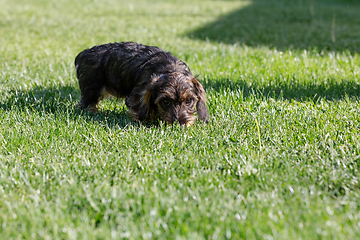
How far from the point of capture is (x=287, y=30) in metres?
10.4

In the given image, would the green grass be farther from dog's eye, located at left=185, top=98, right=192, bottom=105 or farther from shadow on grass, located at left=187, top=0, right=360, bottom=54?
shadow on grass, located at left=187, top=0, right=360, bottom=54

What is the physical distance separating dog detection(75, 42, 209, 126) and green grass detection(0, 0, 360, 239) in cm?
18

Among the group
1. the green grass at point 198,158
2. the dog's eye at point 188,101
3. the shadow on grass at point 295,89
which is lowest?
the shadow on grass at point 295,89

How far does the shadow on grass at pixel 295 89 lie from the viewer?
16.3 feet

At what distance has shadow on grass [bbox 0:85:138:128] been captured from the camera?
4.19 m

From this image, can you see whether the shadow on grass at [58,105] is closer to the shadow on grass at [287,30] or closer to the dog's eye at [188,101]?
the dog's eye at [188,101]

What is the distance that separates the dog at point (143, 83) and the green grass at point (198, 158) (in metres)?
0.18

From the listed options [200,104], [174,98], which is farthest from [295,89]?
[174,98]

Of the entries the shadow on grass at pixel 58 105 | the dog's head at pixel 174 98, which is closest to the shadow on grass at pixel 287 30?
the dog's head at pixel 174 98

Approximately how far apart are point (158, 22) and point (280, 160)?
32.0 ft

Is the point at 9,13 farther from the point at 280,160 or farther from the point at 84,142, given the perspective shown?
the point at 280,160

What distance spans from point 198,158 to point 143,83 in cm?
136

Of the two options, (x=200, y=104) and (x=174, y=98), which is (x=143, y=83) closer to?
(x=174, y=98)

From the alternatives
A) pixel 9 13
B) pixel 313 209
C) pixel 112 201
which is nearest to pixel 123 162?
pixel 112 201
